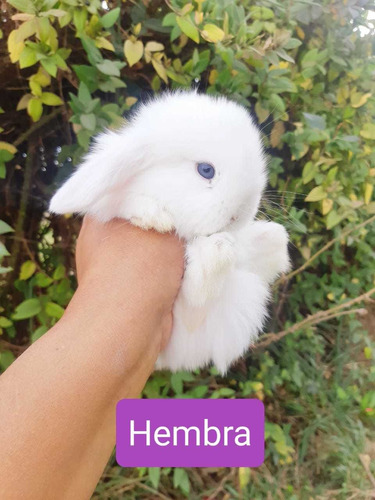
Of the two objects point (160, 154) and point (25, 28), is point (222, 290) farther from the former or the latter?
point (25, 28)

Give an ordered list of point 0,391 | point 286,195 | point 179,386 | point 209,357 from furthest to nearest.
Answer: point 286,195 < point 179,386 < point 209,357 < point 0,391

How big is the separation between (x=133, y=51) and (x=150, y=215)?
0.28 m

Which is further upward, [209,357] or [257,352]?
[209,357]

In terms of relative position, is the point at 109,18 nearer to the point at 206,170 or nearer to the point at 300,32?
the point at 206,170

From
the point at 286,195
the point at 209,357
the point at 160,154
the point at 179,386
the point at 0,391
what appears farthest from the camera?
the point at 286,195

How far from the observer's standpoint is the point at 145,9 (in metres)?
0.68

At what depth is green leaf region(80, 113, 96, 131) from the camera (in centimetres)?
64

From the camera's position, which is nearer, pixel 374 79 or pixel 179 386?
pixel 179 386

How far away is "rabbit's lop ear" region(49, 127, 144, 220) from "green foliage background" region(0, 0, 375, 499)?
9cm

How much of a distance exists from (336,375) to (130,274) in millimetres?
823

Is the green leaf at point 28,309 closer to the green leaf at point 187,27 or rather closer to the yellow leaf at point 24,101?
the yellow leaf at point 24,101

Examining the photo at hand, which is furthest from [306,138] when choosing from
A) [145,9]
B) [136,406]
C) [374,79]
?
[136,406]

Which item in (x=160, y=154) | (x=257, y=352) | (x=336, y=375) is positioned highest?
(x=160, y=154)

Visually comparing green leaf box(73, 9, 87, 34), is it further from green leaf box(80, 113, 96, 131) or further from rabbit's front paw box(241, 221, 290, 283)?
rabbit's front paw box(241, 221, 290, 283)
